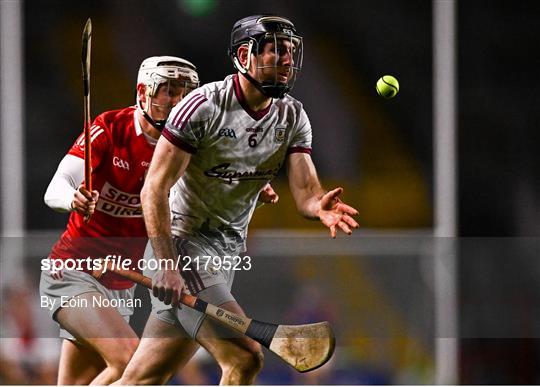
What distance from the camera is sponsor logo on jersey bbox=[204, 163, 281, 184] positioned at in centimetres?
384

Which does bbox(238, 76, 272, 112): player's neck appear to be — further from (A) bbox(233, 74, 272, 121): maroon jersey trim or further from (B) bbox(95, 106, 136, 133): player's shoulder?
(B) bbox(95, 106, 136, 133): player's shoulder

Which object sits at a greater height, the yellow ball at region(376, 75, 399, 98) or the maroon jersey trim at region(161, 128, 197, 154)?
the yellow ball at region(376, 75, 399, 98)

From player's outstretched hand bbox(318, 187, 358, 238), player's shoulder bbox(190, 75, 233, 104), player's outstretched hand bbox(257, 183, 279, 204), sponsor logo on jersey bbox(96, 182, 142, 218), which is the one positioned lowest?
player's outstretched hand bbox(318, 187, 358, 238)

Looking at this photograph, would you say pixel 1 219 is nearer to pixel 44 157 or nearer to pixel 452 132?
pixel 44 157

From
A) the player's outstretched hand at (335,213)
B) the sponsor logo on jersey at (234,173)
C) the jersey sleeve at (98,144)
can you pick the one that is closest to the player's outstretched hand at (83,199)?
the jersey sleeve at (98,144)

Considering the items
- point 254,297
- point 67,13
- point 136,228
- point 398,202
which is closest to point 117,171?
point 136,228

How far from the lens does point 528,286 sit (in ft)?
16.4

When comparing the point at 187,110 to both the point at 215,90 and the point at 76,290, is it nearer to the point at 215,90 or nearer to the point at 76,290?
the point at 215,90

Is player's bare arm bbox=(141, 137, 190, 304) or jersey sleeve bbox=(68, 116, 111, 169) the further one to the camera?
jersey sleeve bbox=(68, 116, 111, 169)

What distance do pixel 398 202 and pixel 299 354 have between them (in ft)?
4.90

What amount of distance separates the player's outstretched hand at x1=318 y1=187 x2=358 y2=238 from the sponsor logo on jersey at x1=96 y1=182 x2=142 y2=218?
0.73 meters

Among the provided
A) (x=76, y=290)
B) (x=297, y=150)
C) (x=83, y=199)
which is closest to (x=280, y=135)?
(x=297, y=150)

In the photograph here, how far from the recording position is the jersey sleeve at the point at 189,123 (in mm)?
3760

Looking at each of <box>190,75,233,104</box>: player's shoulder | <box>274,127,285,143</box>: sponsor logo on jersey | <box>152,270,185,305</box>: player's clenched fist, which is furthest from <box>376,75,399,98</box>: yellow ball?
<box>152,270,185,305</box>: player's clenched fist
